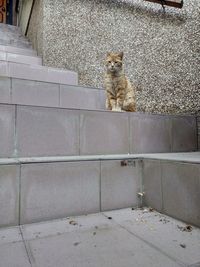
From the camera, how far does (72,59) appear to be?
3.88 meters

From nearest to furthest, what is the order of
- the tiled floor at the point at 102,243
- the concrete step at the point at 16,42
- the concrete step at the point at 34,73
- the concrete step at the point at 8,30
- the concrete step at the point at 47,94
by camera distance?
the tiled floor at the point at 102,243
the concrete step at the point at 47,94
the concrete step at the point at 34,73
the concrete step at the point at 16,42
the concrete step at the point at 8,30

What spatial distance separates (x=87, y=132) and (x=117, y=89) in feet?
2.80

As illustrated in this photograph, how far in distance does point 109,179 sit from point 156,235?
1.69ft

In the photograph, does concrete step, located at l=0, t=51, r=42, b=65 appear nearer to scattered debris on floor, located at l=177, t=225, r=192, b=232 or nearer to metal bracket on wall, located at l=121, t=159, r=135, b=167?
metal bracket on wall, located at l=121, t=159, r=135, b=167

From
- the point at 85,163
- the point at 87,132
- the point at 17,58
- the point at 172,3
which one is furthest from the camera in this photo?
the point at 17,58

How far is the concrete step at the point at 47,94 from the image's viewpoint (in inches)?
89.1

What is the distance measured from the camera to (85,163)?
1560 mm

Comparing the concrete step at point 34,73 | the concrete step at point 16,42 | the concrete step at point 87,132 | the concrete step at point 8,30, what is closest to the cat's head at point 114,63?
the concrete step at point 87,132

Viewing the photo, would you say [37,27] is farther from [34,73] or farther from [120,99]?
[120,99]

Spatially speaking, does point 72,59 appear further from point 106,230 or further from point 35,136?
point 106,230

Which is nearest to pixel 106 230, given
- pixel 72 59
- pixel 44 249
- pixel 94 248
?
pixel 94 248

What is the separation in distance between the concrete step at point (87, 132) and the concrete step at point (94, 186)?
0.55 ft

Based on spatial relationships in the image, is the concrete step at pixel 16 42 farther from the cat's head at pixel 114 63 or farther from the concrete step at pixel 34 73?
the cat's head at pixel 114 63

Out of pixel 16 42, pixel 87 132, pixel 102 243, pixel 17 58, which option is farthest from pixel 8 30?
pixel 102 243
